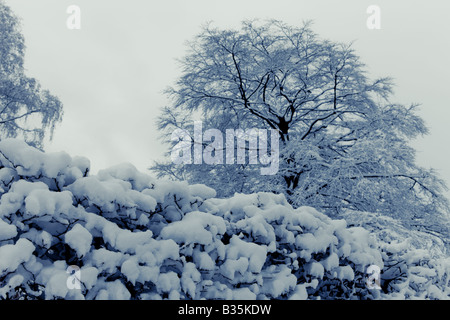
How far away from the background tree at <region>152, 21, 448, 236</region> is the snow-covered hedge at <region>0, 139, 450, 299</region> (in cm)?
500

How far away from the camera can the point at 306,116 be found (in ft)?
37.3

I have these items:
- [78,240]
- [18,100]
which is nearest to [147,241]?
[78,240]

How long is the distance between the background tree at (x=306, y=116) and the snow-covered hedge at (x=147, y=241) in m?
5.00

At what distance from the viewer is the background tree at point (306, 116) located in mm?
8844

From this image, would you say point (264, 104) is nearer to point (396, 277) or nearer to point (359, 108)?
point (359, 108)

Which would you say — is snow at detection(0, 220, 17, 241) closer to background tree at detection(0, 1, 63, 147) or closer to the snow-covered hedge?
the snow-covered hedge

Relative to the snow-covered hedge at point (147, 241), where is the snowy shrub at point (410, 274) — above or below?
below

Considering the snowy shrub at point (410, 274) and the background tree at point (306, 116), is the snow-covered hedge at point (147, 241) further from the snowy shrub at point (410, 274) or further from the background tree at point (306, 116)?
the background tree at point (306, 116)

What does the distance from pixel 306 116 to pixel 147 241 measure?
9404 mm

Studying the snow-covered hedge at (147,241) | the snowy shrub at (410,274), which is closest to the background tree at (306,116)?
the snowy shrub at (410,274)

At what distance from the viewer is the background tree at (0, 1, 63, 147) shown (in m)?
14.7

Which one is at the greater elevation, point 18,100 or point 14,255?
point 18,100

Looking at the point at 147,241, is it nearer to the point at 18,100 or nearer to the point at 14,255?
the point at 14,255

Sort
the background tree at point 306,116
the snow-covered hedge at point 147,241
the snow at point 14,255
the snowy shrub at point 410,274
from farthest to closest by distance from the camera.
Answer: the background tree at point 306,116
the snowy shrub at point 410,274
the snow-covered hedge at point 147,241
the snow at point 14,255
